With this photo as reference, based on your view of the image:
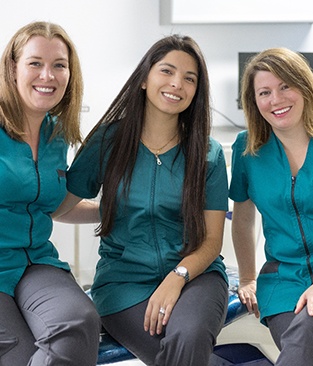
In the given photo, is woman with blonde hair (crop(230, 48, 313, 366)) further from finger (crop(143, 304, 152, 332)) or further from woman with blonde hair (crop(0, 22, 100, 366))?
woman with blonde hair (crop(0, 22, 100, 366))

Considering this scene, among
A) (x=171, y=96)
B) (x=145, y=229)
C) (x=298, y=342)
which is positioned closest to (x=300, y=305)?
(x=298, y=342)

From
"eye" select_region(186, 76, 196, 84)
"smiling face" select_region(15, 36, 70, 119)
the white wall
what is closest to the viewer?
"smiling face" select_region(15, 36, 70, 119)

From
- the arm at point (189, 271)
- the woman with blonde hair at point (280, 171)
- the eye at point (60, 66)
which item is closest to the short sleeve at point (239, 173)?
the woman with blonde hair at point (280, 171)

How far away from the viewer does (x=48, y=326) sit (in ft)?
6.56

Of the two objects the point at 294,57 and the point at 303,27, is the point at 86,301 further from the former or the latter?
the point at 303,27

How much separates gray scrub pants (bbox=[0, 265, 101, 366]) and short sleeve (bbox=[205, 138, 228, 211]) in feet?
1.58

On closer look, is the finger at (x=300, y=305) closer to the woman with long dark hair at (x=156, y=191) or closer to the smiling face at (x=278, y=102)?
the woman with long dark hair at (x=156, y=191)

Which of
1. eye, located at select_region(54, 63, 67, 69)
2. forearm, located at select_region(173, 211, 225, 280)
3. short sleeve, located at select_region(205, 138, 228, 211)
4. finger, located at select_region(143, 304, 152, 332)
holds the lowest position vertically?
finger, located at select_region(143, 304, 152, 332)

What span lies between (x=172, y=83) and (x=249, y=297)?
69cm

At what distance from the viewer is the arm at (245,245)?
245 centimetres

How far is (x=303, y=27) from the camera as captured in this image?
4148 millimetres

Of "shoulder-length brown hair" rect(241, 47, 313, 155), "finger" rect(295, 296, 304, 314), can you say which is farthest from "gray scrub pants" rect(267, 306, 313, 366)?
"shoulder-length brown hair" rect(241, 47, 313, 155)

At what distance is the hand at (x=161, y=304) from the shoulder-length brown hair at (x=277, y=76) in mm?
466

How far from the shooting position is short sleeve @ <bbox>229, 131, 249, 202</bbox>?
239 centimetres
